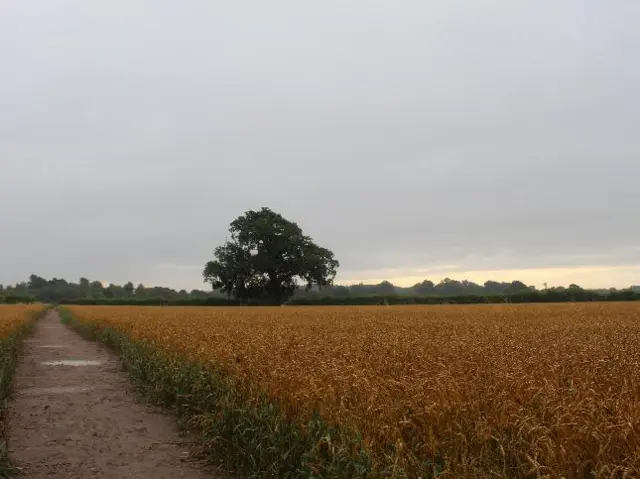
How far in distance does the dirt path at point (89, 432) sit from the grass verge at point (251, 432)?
0.40 metres

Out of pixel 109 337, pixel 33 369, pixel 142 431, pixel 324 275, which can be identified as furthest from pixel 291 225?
pixel 142 431

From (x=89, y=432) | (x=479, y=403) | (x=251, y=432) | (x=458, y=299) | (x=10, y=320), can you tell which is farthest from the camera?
(x=458, y=299)

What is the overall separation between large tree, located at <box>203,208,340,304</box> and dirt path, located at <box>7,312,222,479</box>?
222ft

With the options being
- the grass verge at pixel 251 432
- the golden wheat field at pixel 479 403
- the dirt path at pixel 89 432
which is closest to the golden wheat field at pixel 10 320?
the dirt path at pixel 89 432

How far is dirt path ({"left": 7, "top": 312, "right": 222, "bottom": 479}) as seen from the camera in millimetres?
6676

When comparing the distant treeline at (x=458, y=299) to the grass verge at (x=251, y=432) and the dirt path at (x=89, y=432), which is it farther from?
the grass verge at (x=251, y=432)

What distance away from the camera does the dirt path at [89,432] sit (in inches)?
263

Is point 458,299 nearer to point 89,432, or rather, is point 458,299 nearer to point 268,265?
point 268,265

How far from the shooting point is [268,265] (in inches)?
3231

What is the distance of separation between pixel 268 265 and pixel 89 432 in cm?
7378

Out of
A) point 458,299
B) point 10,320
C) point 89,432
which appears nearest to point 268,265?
point 458,299

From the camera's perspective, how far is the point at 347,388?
648 centimetres

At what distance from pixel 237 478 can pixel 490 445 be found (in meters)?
3.13

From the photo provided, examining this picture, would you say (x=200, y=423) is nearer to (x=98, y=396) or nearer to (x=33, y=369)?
(x=98, y=396)
